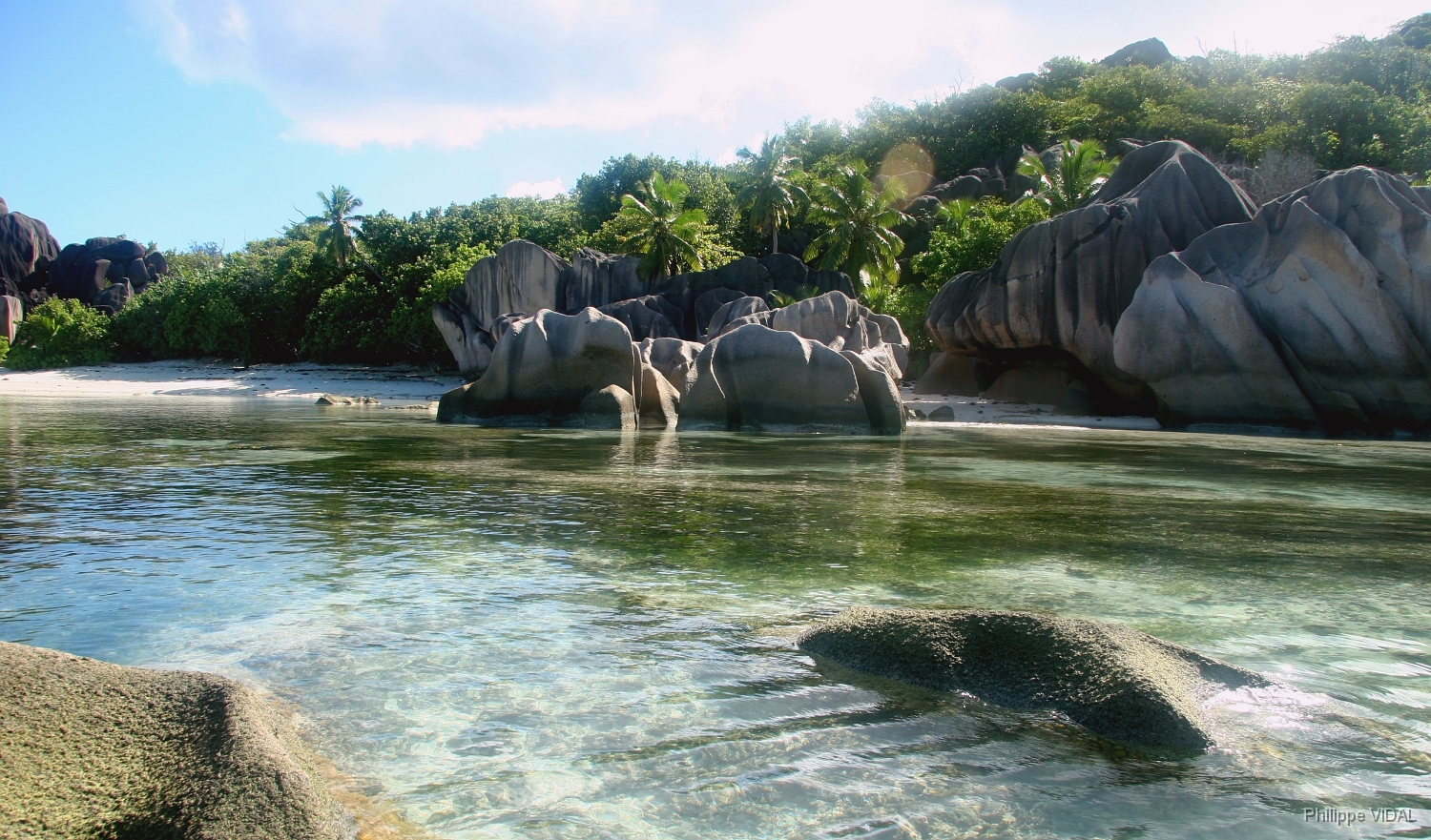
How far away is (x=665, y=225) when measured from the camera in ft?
111

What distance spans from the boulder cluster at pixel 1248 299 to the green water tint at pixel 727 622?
8.63 m

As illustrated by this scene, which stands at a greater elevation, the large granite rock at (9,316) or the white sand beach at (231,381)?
the large granite rock at (9,316)

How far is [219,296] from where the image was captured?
134 feet

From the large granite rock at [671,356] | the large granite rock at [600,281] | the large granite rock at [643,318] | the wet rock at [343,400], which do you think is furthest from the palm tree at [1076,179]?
the wet rock at [343,400]

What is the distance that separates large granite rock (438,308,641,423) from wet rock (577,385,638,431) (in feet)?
0.71

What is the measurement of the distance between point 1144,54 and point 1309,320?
48.4 metres

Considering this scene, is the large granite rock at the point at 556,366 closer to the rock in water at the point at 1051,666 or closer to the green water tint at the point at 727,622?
the green water tint at the point at 727,622

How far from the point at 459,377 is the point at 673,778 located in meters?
35.3

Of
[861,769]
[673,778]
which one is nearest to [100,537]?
[673,778]

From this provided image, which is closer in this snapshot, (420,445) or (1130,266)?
(420,445)

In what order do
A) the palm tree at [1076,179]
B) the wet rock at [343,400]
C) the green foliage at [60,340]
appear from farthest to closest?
the green foliage at [60,340], the wet rock at [343,400], the palm tree at [1076,179]

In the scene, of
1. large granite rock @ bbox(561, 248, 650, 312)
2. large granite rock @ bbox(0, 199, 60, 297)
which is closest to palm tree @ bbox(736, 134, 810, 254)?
large granite rock @ bbox(561, 248, 650, 312)

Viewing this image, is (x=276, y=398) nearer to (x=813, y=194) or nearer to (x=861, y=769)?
(x=813, y=194)

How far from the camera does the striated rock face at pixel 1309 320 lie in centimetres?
1662
